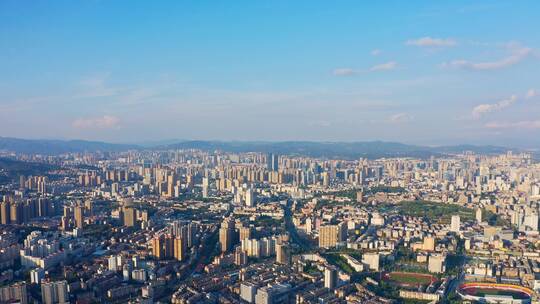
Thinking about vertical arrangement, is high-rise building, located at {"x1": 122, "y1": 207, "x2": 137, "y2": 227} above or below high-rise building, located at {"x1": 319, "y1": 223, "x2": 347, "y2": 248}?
above

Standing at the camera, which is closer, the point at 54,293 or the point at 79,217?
the point at 54,293

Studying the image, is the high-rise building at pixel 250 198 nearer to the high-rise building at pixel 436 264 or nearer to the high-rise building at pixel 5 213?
the high-rise building at pixel 5 213

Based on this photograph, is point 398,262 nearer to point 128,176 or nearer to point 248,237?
point 248,237

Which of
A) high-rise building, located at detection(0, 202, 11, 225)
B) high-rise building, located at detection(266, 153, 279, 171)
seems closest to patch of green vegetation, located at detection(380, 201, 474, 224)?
high-rise building, located at detection(0, 202, 11, 225)

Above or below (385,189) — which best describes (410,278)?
below

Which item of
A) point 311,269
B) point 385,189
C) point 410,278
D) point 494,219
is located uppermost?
point 385,189

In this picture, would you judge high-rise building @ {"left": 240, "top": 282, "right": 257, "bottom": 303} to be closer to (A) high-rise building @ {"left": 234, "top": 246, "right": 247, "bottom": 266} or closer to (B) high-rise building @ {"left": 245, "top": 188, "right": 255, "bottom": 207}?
(A) high-rise building @ {"left": 234, "top": 246, "right": 247, "bottom": 266}

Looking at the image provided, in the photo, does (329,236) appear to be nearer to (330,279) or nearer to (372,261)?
(372,261)

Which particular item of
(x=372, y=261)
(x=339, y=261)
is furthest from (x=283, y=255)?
(x=372, y=261)

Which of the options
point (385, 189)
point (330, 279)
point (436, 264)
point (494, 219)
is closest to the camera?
point (330, 279)

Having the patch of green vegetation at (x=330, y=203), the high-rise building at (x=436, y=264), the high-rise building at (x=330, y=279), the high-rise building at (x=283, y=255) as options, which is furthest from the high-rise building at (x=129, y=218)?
the high-rise building at (x=436, y=264)

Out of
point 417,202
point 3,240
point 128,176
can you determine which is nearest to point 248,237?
point 3,240

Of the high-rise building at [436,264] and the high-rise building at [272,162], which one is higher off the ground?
the high-rise building at [272,162]
